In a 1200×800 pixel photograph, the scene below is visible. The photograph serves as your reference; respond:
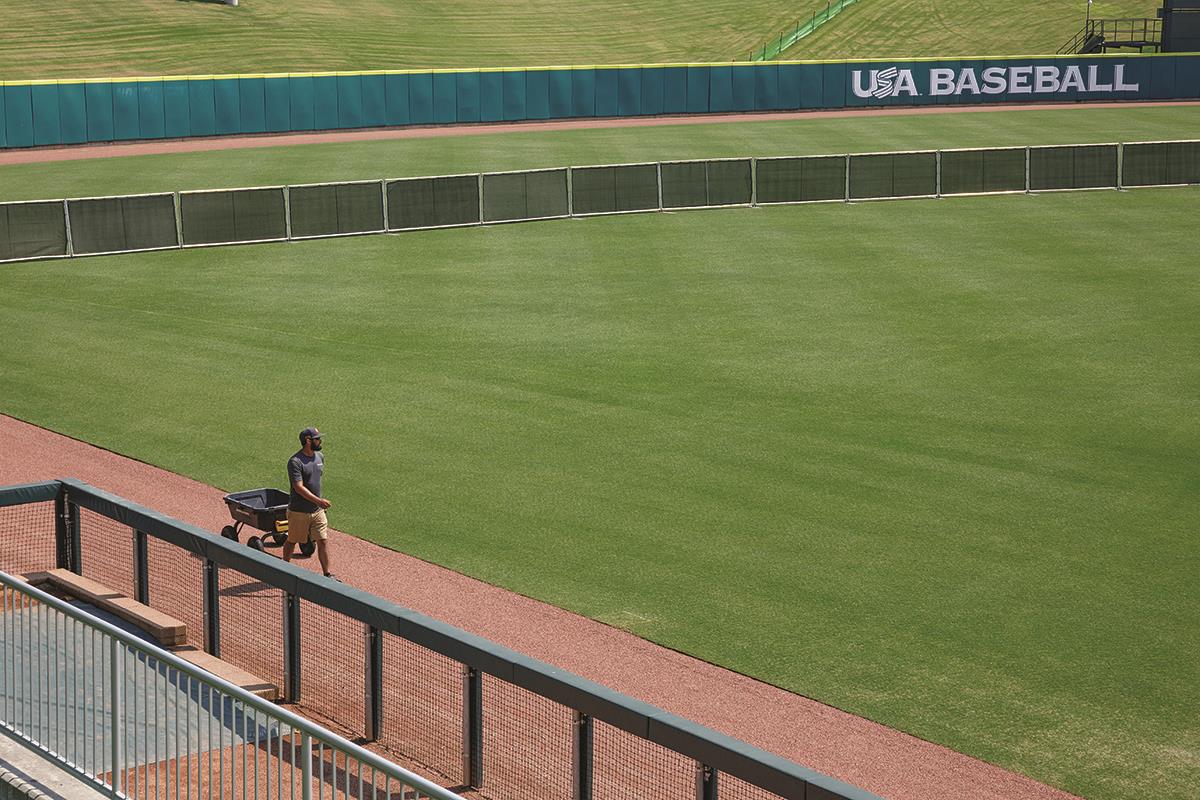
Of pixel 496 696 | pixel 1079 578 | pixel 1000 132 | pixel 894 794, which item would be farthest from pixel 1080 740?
pixel 1000 132

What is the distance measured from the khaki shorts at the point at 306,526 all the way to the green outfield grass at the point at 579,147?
28.3 meters

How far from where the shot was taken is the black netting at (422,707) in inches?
424

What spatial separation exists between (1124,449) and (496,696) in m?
12.2

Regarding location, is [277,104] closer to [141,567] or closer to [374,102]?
[374,102]

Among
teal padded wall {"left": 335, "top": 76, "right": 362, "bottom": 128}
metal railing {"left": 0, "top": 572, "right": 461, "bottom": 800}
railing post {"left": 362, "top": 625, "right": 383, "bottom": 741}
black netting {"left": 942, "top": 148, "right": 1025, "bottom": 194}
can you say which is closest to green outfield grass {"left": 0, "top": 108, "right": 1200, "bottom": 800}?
black netting {"left": 942, "top": 148, "right": 1025, "bottom": 194}

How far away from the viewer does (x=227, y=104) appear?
5356 centimetres

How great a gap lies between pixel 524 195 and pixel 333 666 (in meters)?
27.2

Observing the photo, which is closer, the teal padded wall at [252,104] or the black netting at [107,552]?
the black netting at [107,552]

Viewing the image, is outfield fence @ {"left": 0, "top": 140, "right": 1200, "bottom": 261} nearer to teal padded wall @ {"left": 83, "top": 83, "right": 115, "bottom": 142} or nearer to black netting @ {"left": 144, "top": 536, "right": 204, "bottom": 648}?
teal padded wall @ {"left": 83, "top": 83, "right": 115, "bottom": 142}

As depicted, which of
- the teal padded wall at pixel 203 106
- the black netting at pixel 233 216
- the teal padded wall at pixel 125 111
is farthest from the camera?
the teal padded wall at pixel 203 106

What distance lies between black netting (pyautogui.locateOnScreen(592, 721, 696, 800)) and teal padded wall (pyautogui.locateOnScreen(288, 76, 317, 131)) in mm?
48286

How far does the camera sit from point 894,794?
35.4 ft

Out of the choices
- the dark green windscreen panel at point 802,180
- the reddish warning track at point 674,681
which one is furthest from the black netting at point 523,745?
the dark green windscreen panel at point 802,180

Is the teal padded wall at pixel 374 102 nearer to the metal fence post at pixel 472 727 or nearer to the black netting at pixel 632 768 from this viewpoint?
the metal fence post at pixel 472 727
